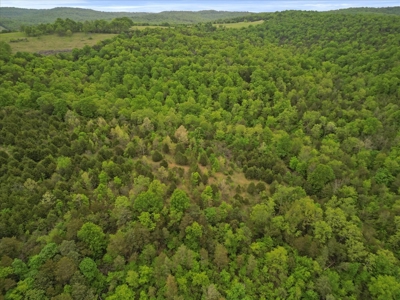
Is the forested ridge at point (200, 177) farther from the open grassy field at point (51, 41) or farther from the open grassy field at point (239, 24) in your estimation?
the open grassy field at point (239, 24)

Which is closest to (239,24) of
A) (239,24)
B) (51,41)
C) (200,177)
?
(239,24)

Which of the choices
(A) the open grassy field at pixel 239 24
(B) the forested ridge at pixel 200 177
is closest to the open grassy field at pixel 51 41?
(B) the forested ridge at pixel 200 177

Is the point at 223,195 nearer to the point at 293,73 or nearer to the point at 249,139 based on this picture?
the point at 249,139

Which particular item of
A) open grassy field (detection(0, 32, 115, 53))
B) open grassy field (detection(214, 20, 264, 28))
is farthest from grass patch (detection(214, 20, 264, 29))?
open grassy field (detection(0, 32, 115, 53))

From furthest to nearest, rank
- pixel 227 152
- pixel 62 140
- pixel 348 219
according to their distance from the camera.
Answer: pixel 227 152 < pixel 62 140 < pixel 348 219

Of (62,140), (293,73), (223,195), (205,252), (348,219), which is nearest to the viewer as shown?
(205,252)

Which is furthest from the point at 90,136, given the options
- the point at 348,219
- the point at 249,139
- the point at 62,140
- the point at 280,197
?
the point at 348,219
